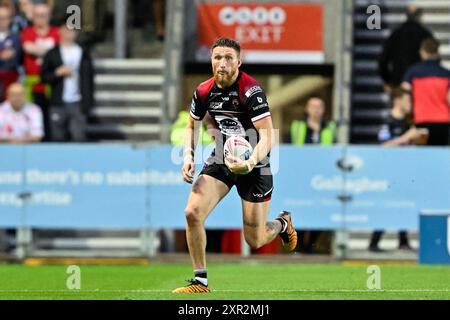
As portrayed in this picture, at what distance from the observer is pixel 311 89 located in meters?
24.2

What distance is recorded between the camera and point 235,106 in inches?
519

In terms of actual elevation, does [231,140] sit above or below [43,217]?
above

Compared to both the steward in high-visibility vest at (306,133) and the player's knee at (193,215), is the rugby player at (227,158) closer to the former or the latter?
the player's knee at (193,215)

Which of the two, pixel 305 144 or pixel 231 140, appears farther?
pixel 305 144

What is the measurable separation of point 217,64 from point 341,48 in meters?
9.09

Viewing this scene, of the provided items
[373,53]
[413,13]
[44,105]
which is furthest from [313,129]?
[44,105]

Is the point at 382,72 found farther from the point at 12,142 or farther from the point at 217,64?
the point at 217,64

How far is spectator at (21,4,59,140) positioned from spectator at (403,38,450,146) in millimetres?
5544

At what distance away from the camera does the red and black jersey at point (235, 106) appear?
13102 millimetres

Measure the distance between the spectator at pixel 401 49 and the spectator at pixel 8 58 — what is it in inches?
221

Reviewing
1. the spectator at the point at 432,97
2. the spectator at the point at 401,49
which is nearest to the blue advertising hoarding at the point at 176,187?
the spectator at the point at 432,97

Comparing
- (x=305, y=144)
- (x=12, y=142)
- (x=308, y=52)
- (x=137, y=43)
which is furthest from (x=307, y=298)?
(x=137, y=43)

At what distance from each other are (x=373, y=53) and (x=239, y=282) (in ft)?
28.4

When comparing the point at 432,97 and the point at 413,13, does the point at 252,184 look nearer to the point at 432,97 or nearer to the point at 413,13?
the point at 432,97
